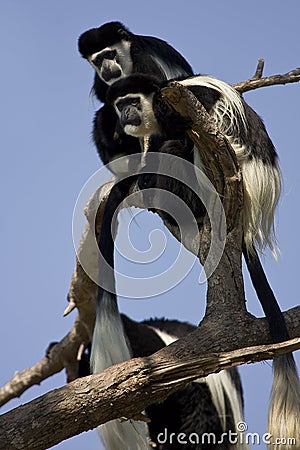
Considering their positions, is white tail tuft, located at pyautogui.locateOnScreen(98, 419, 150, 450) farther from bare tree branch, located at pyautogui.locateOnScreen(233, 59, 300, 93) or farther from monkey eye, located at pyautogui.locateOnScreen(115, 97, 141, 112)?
bare tree branch, located at pyautogui.locateOnScreen(233, 59, 300, 93)

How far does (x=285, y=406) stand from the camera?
281 cm

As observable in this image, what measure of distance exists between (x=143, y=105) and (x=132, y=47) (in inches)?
56.8

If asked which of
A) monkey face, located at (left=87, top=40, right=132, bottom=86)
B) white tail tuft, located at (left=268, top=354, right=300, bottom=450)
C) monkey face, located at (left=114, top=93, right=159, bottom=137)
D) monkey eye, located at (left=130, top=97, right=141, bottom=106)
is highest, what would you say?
monkey face, located at (left=87, top=40, right=132, bottom=86)

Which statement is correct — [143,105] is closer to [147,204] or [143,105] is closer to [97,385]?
[147,204]

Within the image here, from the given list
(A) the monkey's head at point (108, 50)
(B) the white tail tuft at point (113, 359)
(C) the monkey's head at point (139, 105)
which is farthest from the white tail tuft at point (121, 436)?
(A) the monkey's head at point (108, 50)

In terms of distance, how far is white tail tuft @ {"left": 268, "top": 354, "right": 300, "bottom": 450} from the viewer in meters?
2.71

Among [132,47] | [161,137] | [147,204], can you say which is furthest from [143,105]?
[132,47]

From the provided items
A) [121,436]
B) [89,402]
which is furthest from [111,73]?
[89,402]

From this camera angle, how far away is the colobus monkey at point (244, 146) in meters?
2.92

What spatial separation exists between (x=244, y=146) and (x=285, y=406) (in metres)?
1.11

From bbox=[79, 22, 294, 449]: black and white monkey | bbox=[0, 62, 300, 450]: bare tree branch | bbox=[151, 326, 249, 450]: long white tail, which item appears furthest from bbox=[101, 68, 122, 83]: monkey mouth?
bbox=[151, 326, 249, 450]: long white tail

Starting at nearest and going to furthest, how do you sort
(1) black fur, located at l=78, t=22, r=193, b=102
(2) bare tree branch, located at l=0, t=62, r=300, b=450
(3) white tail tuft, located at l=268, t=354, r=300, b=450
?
1. (2) bare tree branch, located at l=0, t=62, r=300, b=450
2. (3) white tail tuft, located at l=268, t=354, r=300, b=450
3. (1) black fur, located at l=78, t=22, r=193, b=102

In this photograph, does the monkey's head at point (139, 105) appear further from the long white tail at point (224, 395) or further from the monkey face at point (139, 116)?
the long white tail at point (224, 395)

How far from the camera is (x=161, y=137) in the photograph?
348 centimetres
